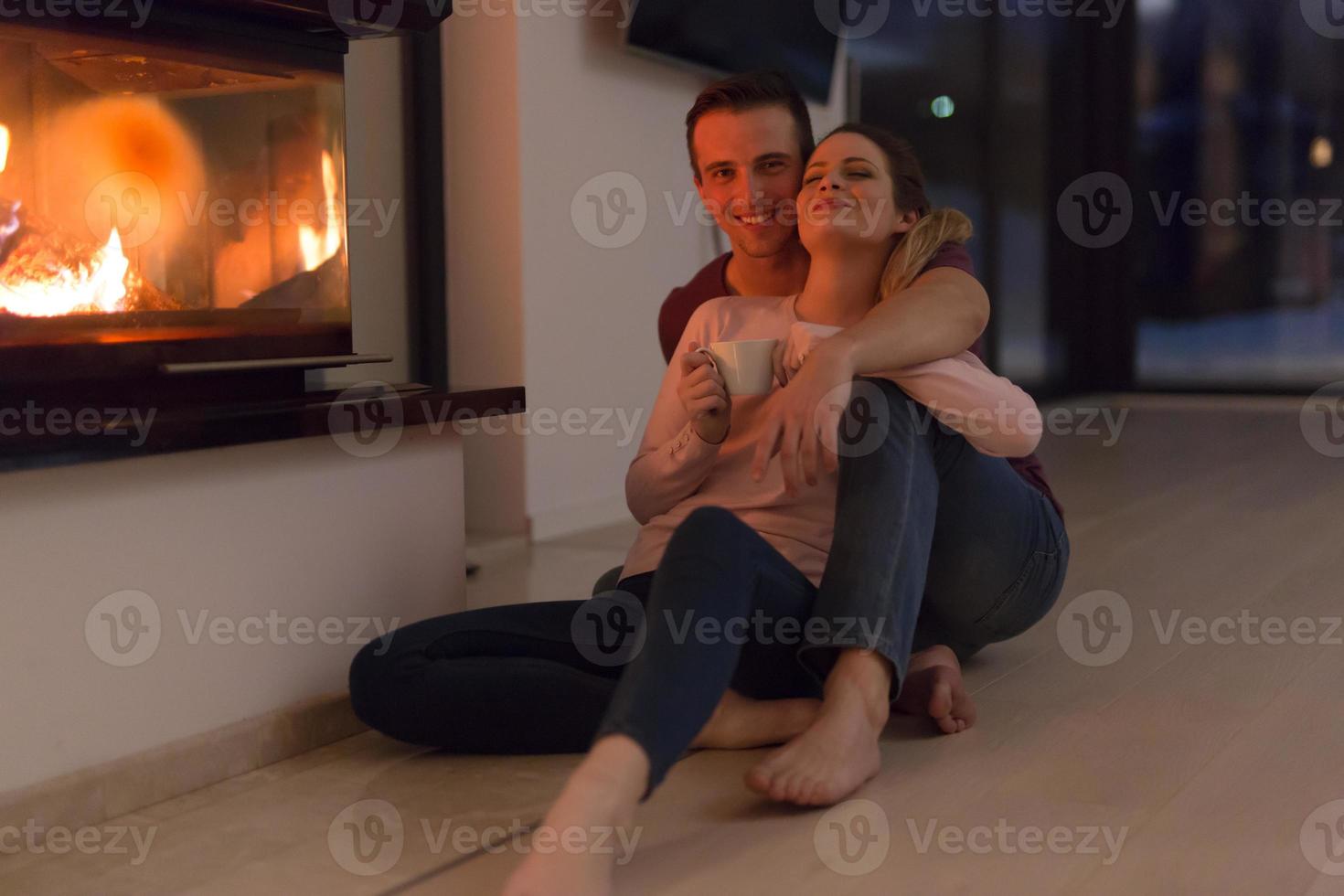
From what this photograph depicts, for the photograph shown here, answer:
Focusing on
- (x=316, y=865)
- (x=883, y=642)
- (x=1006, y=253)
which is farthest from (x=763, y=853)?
(x=1006, y=253)

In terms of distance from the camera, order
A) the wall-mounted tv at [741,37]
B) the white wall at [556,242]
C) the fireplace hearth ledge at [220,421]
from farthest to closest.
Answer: the wall-mounted tv at [741,37] → the white wall at [556,242] → the fireplace hearth ledge at [220,421]

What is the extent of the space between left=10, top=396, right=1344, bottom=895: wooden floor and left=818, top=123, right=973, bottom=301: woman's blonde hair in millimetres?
545

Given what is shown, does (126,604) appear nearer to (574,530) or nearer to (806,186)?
(806,186)

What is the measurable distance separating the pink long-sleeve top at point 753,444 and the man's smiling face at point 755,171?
108 millimetres

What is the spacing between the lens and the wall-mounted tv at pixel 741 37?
3311 millimetres

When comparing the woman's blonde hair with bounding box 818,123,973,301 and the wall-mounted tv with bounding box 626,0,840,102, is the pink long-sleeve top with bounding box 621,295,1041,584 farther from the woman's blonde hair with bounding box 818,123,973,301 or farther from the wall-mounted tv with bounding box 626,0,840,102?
the wall-mounted tv with bounding box 626,0,840,102

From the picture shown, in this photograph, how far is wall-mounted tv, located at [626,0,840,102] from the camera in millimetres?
3311

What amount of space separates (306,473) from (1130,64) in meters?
5.75

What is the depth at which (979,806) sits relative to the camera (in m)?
1.43

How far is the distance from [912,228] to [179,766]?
1035mm

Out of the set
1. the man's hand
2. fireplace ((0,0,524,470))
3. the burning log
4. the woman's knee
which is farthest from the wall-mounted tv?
the woman's knee

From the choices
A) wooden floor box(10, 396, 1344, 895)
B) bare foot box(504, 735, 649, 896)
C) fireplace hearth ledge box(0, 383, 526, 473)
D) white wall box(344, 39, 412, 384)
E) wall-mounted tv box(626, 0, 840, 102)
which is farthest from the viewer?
wall-mounted tv box(626, 0, 840, 102)

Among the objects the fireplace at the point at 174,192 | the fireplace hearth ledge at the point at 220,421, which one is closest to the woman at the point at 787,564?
the fireplace hearth ledge at the point at 220,421

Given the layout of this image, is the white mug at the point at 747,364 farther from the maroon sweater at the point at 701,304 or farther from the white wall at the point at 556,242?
the white wall at the point at 556,242
